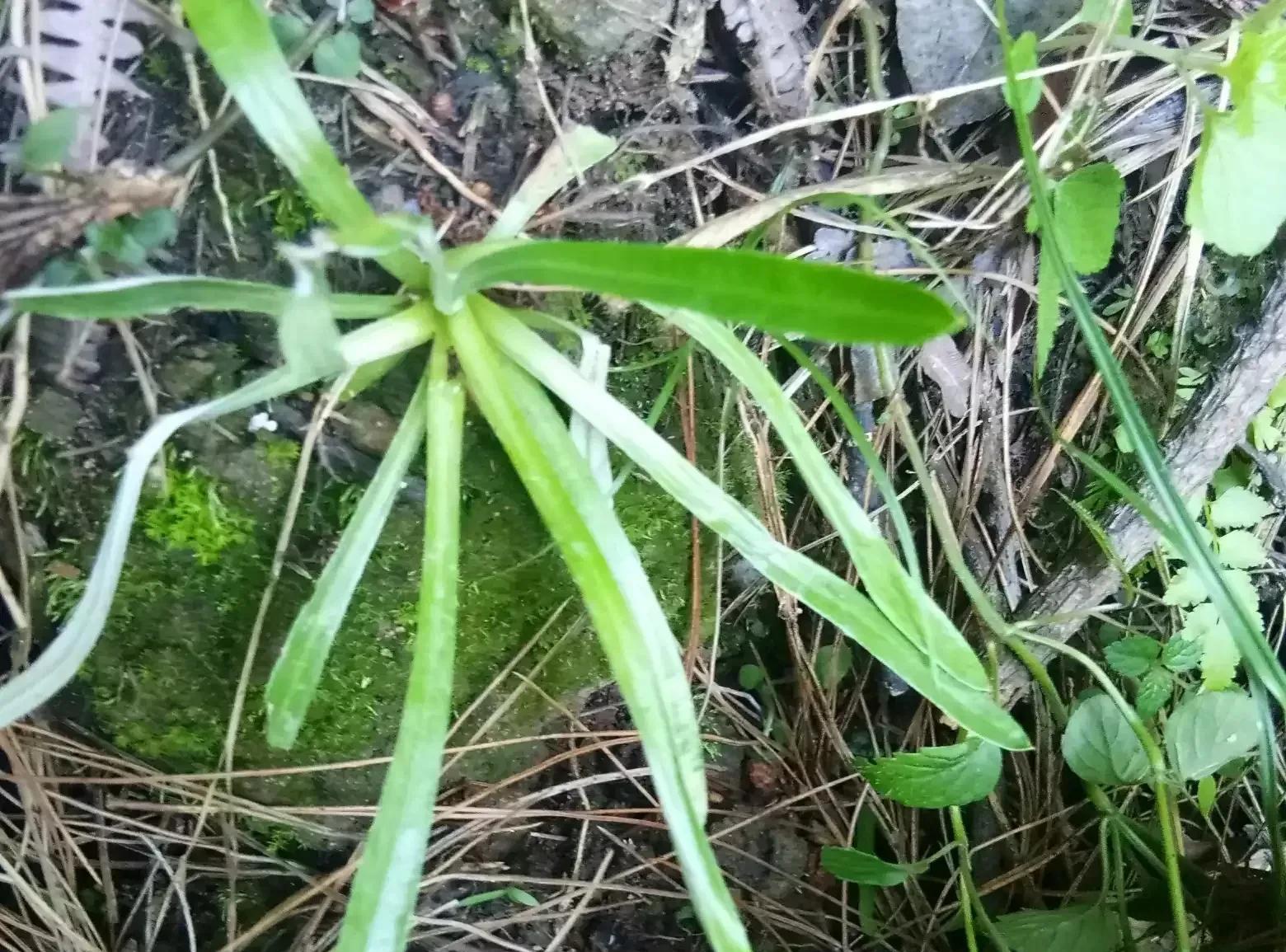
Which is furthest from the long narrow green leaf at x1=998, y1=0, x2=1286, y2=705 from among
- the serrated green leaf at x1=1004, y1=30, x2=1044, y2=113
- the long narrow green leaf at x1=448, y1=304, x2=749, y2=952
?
the long narrow green leaf at x1=448, y1=304, x2=749, y2=952

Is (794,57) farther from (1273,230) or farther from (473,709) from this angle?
(473,709)

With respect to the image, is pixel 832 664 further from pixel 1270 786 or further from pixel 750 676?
pixel 1270 786

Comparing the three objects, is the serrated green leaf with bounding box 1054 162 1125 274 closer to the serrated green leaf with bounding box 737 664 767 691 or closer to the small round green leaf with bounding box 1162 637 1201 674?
the small round green leaf with bounding box 1162 637 1201 674

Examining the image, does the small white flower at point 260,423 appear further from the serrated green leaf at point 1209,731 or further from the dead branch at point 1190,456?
the serrated green leaf at point 1209,731

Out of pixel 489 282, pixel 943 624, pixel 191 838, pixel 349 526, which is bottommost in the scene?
pixel 191 838

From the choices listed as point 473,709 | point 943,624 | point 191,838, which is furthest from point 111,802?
point 943,624

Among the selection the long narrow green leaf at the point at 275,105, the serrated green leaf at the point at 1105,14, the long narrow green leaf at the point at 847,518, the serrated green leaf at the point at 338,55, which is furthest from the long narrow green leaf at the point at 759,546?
the serrated green leaf at the point at 1105,14

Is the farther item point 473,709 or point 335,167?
point 473,709

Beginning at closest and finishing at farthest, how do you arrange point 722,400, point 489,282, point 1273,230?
point 489,282 < point 1273,230 < point 722,400

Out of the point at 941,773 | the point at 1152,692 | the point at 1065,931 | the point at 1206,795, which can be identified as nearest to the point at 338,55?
the point at 941,773
